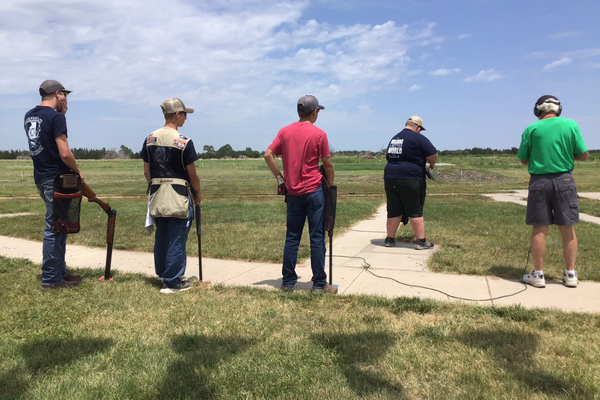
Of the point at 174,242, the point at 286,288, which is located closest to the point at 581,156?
the point at 286,288

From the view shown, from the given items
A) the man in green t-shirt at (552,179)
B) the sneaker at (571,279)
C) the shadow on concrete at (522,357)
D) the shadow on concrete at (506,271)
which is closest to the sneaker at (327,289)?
the shadow on concrete at (522,357)

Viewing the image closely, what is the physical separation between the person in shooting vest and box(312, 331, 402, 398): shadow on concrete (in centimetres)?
199

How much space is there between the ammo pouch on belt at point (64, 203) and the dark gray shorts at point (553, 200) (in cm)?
480

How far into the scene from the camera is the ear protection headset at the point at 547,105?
15.8 feet

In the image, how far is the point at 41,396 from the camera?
261 centimetres

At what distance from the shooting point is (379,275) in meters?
5.34

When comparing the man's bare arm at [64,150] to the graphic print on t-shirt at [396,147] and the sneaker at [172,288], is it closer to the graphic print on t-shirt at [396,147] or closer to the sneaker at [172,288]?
the sneaker at [172,288]

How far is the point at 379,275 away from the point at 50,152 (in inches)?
152

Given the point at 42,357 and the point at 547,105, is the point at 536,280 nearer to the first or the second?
the point at 547,105

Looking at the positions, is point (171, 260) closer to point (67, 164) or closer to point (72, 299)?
point (72, 299)

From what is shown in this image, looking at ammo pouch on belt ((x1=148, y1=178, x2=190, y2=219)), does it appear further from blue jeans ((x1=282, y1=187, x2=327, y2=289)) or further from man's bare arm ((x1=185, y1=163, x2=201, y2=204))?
blue jeans ((x1=282, y1=187, x2=327, y2=289))

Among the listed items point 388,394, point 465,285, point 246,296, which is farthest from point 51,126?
point 465,285

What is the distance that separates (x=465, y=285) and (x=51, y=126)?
463cm

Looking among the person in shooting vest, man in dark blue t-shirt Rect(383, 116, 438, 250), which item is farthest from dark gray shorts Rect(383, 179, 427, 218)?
the person in shooting vest
